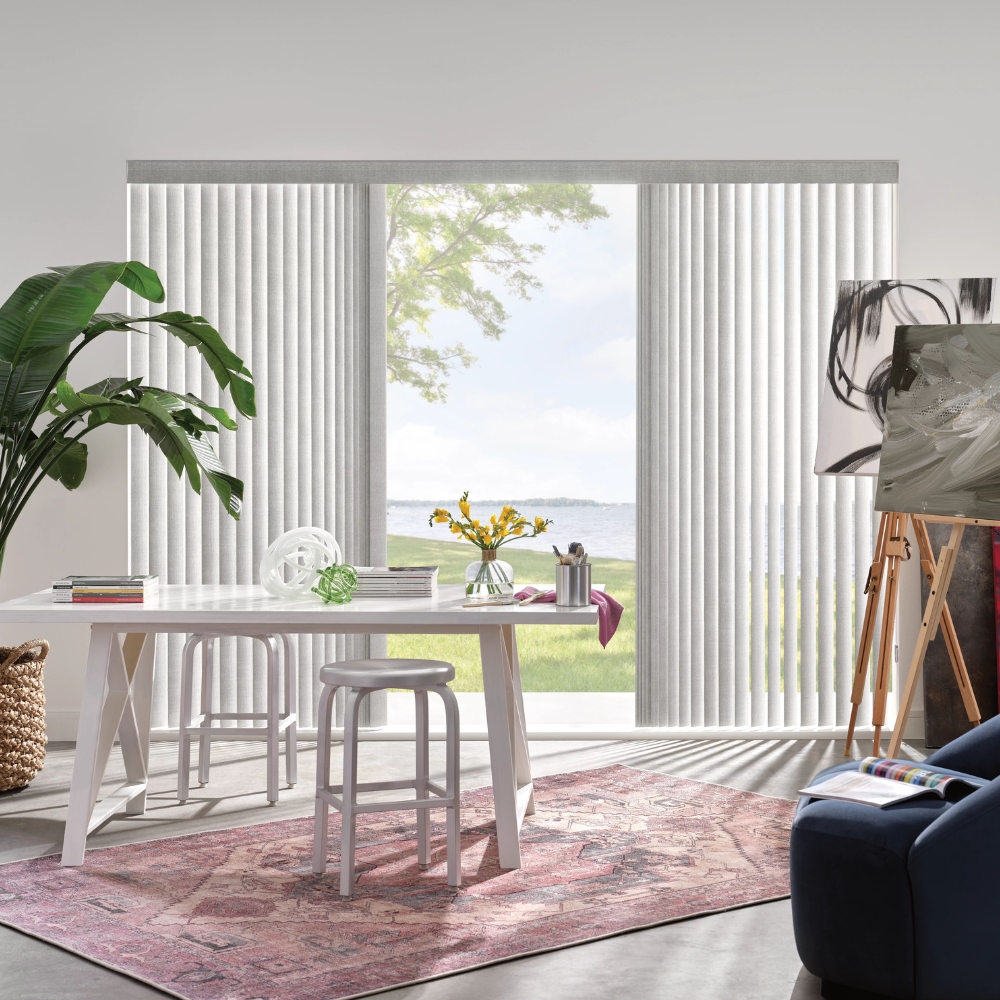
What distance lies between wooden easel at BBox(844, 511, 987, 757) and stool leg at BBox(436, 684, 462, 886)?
64.1 inches

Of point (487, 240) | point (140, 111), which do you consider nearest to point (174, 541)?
point (140, 111)

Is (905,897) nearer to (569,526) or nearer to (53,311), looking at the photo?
(53,311)

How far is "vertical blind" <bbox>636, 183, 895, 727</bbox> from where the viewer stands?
4.93 metres

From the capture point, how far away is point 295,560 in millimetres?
3625

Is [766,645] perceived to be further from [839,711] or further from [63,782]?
[63,782]

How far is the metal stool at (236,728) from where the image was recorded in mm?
3883

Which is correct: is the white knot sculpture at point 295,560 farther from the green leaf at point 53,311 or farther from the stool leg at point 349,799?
the green leaf at point 53,311

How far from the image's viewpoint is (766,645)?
500 cm

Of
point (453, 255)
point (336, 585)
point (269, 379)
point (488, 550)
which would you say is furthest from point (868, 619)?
point (453, 255)

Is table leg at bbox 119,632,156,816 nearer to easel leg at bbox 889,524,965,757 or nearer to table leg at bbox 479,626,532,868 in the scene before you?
table leg at bbox 479,626,532,868

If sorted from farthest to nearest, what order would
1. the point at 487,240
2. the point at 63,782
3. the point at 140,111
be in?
the point at 487,240 → the point at 140,111 → the point at 63,782

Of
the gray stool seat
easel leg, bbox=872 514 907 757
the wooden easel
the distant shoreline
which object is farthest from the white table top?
the distant shoreline

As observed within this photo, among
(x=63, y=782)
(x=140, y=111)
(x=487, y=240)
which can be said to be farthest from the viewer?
(x=487, y=240)

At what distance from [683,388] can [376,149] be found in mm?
1690
